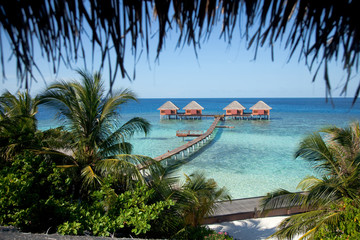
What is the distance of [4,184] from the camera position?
2973 mm

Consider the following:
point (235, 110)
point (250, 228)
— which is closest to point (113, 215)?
point (250, 228)

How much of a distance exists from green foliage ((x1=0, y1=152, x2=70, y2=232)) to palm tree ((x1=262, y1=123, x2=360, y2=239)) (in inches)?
140

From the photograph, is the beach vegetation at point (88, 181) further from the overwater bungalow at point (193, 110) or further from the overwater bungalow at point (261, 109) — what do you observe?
the overwater bungalow at point (193, 110)

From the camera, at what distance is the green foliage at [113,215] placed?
3006mm

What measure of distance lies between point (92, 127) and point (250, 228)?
4.75 meters

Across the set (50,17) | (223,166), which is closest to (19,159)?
(50,17)

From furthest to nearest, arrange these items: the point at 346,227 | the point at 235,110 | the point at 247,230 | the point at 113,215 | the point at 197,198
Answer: the point at 235,110 → the point at 247,230 → the point at 197,198 → the point at 113,215 → the point at 346,227

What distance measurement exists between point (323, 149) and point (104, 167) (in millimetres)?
3975

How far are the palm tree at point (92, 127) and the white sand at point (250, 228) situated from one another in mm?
3212

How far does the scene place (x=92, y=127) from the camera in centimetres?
Answer: 443

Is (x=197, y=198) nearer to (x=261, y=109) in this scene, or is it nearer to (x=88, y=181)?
(x=88, y=181)

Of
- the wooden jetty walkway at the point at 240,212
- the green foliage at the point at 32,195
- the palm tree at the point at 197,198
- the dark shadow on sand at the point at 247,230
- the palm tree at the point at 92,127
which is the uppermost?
the palm tree at the point at 92,127

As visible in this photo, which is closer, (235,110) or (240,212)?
(240,212)


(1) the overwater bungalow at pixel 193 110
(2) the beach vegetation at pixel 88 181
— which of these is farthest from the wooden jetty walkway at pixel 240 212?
(1) the overwater bungalow at pixel 193 110
